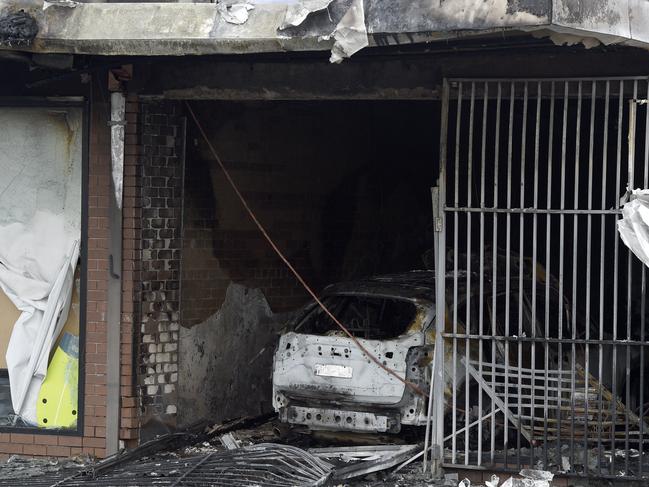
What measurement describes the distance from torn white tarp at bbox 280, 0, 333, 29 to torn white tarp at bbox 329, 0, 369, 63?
20cm

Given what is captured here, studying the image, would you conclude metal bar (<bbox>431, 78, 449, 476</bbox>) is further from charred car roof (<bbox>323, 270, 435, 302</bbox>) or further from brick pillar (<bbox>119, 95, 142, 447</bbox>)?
brick pillar (<bbox>119, 95, 142, 447</bbox>)

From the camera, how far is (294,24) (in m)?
7.93

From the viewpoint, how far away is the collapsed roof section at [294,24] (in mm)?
7277

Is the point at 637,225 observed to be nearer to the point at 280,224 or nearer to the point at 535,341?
the point at 535,341

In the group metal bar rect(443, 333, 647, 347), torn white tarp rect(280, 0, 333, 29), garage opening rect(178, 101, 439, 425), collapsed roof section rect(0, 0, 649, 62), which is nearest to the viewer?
collapsed roof section rect(0, 0, 649, 62)

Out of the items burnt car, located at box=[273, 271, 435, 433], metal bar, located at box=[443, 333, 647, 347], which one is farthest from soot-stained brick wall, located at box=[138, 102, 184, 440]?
metal bar, located at box=[443, 333, 647, 347]

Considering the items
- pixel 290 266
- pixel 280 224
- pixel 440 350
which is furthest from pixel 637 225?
pixel 280 224

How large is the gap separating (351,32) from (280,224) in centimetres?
409

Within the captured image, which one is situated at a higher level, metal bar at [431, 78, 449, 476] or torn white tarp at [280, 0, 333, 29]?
torn white tarp at [280, 0, 333, 29]

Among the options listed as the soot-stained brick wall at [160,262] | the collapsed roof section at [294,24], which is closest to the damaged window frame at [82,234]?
the soot-stained brick wall at [160,262]

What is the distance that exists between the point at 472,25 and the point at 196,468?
4.04 meters

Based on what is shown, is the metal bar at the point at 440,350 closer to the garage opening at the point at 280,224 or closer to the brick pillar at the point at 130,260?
the garage opening at the point at 280,224

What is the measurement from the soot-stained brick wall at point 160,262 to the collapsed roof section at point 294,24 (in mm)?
1283

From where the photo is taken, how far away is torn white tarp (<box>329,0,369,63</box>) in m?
7.73
